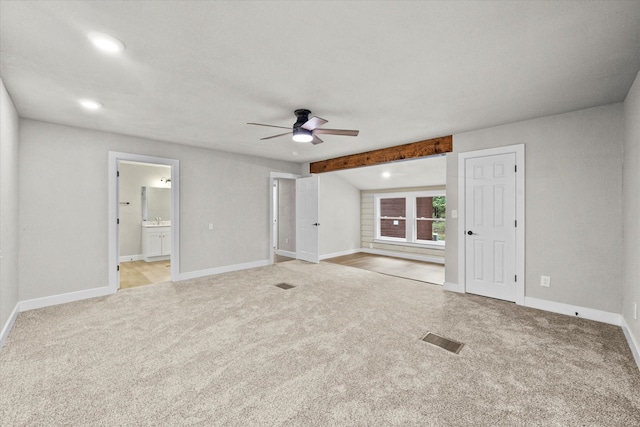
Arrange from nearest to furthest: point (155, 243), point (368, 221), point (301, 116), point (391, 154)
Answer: point (301, 116), point (391, 154), point (155, 243), point (368, 221)

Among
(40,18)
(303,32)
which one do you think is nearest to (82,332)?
(40,18)

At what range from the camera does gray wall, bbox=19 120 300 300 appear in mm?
3643

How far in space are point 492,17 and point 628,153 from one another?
2366mm

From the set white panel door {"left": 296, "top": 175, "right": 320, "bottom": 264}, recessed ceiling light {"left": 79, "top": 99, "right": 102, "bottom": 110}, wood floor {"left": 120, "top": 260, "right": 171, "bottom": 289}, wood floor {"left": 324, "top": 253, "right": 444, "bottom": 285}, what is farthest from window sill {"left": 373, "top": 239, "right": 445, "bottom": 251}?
recessed ceiling light {"left": 79, "top": 99, "right": 102, "bottom": 110}

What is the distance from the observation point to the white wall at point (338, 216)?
286 inches

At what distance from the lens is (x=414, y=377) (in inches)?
82.5

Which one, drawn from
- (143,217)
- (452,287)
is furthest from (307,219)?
(143,217)

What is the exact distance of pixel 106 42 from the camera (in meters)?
1.99

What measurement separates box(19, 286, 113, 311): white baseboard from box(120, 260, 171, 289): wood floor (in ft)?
1.48

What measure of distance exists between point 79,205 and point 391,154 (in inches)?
198

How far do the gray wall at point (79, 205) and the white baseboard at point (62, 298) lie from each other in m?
0.06

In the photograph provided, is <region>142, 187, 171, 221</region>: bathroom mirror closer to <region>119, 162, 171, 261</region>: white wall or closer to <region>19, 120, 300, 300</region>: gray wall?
<region>119, 162, 171, 261</region>: white wall

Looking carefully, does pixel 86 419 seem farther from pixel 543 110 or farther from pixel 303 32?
pixel 543 110

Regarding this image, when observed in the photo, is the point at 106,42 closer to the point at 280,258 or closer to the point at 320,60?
the point at 320,60
